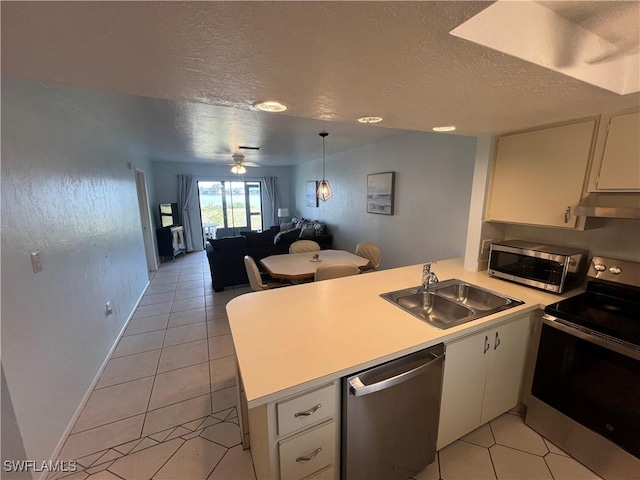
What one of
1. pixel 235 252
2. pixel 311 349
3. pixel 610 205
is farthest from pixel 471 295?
pixel 235 252

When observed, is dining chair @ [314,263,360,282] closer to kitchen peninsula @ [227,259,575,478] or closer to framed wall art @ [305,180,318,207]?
kitchen peninsula @ [227,259,575,478]

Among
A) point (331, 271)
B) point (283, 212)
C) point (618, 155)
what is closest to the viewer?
point (618, 155)

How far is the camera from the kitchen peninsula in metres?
0.99

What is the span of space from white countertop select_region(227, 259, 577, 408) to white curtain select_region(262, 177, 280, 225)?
6537 mm

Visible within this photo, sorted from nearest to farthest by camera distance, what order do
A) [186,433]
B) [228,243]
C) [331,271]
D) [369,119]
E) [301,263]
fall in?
[369,119]
[186,433]
[331,271]
[301,263]
[228,243]

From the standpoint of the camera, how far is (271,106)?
1.38m

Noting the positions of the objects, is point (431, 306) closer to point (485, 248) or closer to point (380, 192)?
point (485, 248)

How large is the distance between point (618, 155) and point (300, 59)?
180 cm

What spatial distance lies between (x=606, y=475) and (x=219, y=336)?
3.02 m

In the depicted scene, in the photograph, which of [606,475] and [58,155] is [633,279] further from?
[58,155]

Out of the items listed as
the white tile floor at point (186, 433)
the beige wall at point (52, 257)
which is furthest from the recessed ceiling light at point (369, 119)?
the white tile floor at point (186, 433)

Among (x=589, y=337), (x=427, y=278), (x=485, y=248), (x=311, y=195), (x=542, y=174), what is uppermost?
(x=542, y=174)

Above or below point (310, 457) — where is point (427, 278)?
above

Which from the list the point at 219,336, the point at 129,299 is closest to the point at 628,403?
the point at 219,336
